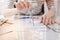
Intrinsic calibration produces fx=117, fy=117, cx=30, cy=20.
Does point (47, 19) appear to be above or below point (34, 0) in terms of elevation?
below

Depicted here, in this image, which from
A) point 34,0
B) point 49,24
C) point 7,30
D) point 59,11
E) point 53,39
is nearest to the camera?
point 53,39

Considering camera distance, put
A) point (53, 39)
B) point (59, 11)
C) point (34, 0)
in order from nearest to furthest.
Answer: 1. point (53, 39)
2. point (34, 0)
3. point (59, 11)

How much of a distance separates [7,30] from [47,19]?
30 cm

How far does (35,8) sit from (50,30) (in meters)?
0.46

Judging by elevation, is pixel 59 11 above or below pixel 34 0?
below

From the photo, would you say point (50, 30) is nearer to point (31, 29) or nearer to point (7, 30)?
point (31, 29)

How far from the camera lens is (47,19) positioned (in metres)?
0.84

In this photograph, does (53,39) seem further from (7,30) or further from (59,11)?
(59,11)

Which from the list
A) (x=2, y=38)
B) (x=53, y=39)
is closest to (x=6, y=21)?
(x=2, y=38)

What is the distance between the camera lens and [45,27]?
749 millimetres

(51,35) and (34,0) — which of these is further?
(34,0)

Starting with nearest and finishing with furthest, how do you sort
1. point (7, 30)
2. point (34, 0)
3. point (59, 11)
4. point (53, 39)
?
point (53, 39) → point (7, 30) → point (34, 0) → point (59, 11)

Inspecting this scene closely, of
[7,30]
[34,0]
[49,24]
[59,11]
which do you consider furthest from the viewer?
[59,11]

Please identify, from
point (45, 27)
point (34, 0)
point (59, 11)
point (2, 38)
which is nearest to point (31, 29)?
point (45, 27)
